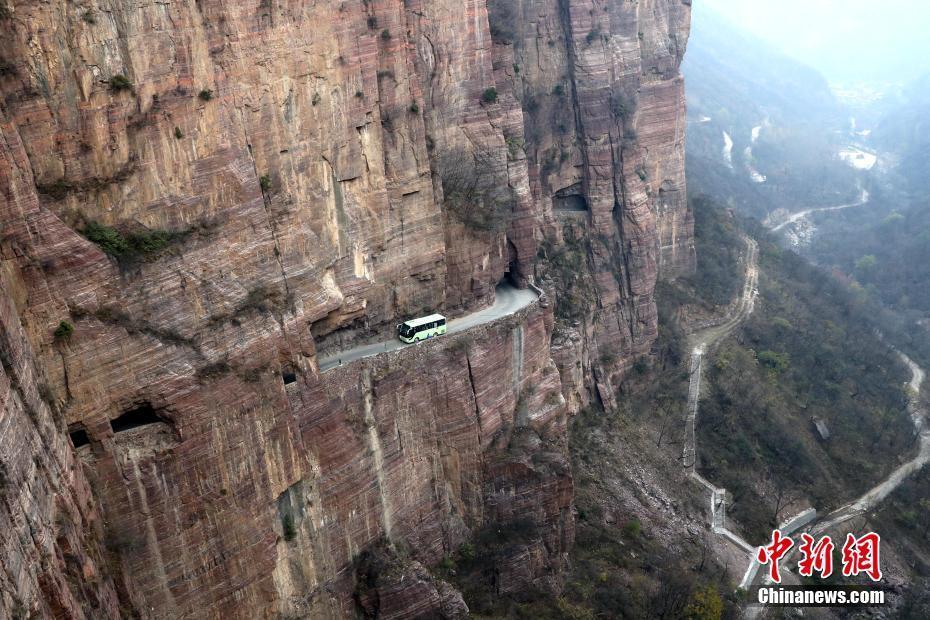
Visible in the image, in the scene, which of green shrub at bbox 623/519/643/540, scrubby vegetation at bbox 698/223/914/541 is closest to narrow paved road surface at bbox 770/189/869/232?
scrubby vegetation at bbox 698/223/914/541

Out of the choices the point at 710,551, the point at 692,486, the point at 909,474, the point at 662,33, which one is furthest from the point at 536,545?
the point at 662,33

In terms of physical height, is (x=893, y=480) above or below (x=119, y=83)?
below

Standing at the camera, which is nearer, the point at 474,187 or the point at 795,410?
the point at 474,187

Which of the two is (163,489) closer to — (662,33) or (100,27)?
(100,27)

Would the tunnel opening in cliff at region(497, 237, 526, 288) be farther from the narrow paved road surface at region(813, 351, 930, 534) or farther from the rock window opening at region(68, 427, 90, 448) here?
the rock window opening at region(68, 427, 90, 448)

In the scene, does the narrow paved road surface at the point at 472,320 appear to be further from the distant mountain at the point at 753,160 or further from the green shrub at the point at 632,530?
the distant mountain at the point at 753,160

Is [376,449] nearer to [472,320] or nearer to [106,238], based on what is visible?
[472,320]

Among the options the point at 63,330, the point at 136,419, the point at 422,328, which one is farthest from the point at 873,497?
the point at 63,330

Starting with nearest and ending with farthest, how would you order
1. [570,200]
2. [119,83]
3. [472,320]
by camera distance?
1. [119,83]
2. [472,320]
3. [570,200]
